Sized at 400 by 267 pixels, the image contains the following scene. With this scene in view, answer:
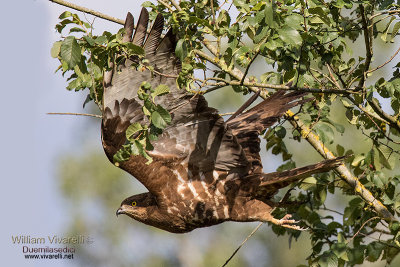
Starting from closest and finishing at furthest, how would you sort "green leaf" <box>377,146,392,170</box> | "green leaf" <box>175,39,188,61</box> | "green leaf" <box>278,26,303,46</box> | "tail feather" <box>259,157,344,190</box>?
1. "green leaf" <box>278,26,303,46</box>
2. "green leaf" <box>175,39,188,61</box>
3. "tail feather" <box>259,157,344,190</box>
4. "green leaf" <box>377,146,392,170</box>

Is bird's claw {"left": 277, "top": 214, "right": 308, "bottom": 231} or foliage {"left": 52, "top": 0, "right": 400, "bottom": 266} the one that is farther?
bird's claw {"left": 277, "top": 214, "right": 308, "bottom": 231}

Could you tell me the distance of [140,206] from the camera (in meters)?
6.22

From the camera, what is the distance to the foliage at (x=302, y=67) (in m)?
3.94

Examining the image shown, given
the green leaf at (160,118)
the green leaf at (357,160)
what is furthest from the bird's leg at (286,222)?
the green leaf at (160,118)

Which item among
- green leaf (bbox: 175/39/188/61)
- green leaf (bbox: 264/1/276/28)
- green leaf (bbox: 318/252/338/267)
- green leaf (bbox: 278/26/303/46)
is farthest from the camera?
green leaf (bbox: 318/252/338/267)

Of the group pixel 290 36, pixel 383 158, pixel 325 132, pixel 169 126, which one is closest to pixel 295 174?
pixel 325 132

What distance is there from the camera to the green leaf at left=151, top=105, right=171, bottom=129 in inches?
149

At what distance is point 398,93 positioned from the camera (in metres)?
4.73

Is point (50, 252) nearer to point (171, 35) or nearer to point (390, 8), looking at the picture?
point (171, 35)

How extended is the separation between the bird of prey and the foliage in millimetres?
185

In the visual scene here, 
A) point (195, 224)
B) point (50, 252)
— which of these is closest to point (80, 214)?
point (50, 252)

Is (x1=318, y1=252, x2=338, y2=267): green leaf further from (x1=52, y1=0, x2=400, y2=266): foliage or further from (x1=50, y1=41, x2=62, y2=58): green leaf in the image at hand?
(x1=50, y1=41, x2=62, y2=58): green leaf

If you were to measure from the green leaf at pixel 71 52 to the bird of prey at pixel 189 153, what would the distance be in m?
1.36

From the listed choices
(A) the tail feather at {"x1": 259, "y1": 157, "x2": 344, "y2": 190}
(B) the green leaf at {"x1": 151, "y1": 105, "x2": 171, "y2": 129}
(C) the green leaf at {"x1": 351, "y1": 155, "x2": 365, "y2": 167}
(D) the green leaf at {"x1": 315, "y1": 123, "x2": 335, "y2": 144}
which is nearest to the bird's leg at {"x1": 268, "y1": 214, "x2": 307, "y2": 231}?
(A) the tail feather at {"x1": 259, "y1": 157, "x2": 344, "y2": 190}
